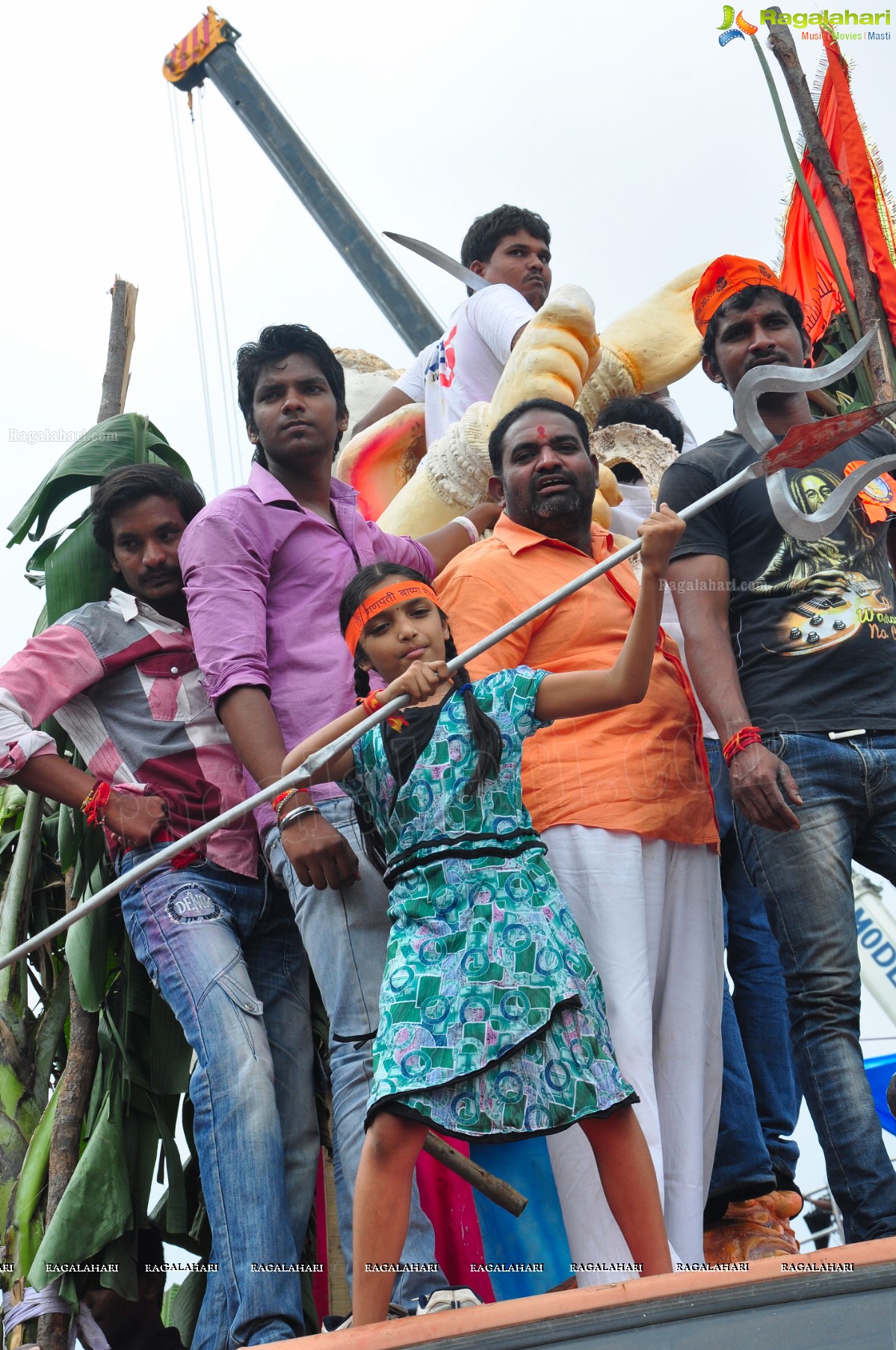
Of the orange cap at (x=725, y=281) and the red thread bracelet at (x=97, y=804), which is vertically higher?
the orange cap at (x=725, y=281)

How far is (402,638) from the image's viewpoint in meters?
2.95

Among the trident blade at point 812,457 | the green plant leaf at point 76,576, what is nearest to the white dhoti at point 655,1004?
the trident blade at point 812,457

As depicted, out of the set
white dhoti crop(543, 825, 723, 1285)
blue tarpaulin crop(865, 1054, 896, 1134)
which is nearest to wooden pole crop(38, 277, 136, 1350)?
white dhoti crop(543, 825, 723, 1285)

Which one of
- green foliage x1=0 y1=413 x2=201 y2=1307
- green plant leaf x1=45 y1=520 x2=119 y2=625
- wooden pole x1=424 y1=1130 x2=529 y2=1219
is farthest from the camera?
green plant leaf x1=45 y1=520 x2=119 y2=625

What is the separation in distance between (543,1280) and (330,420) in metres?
2.08

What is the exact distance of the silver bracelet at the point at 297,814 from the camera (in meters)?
2.96

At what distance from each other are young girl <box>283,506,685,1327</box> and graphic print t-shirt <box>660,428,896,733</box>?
485 mm

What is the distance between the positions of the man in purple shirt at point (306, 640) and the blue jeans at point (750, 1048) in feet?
2.99

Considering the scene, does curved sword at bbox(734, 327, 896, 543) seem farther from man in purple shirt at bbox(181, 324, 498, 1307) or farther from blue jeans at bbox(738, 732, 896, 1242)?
man in purple shirt at bbox(181, 324, 498, 1307)

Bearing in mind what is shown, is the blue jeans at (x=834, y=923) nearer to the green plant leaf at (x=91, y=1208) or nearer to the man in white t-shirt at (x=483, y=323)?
the green plant leaf at (x=91, y=1208)

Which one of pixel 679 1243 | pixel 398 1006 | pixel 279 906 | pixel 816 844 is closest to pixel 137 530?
pixel 279 906

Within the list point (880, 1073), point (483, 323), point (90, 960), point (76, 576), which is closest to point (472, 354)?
point (483, 323)

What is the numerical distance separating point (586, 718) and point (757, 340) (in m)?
1.02

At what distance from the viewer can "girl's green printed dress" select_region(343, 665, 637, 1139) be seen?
2527mm
